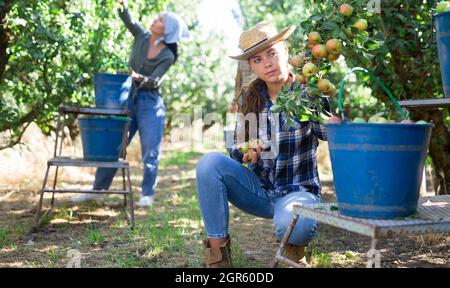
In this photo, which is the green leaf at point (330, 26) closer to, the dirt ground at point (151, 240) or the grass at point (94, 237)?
the dirt ground at point (151, 240)

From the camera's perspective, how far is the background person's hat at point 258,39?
2.52 m

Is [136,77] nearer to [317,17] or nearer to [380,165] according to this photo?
[317,17]

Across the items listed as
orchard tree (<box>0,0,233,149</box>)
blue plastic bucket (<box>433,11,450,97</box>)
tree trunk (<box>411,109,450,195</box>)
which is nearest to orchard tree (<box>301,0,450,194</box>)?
tree trunk (<box>411,109,450,195</box>)

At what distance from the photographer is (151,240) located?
3281mm

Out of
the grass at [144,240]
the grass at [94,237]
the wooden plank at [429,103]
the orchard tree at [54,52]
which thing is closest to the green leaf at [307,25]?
the wooden plank at [429,103]

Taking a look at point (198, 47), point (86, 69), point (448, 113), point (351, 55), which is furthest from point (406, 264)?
point (198, 47)

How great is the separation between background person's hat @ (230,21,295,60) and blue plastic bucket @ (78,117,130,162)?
1670 mm

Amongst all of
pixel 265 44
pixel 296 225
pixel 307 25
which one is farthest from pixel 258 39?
pixel 296 225

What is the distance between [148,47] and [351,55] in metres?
1.89

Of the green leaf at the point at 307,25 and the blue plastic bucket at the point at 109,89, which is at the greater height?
the green leaf at the point at 307,25

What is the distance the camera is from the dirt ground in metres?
2.88

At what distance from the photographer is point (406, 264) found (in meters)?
2.85

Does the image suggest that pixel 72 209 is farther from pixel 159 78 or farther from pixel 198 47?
pixel 198 47

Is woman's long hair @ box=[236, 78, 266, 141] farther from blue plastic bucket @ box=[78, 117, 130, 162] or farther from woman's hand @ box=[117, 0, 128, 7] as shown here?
woman's hand @ box=[117, 0, 128, 7]
